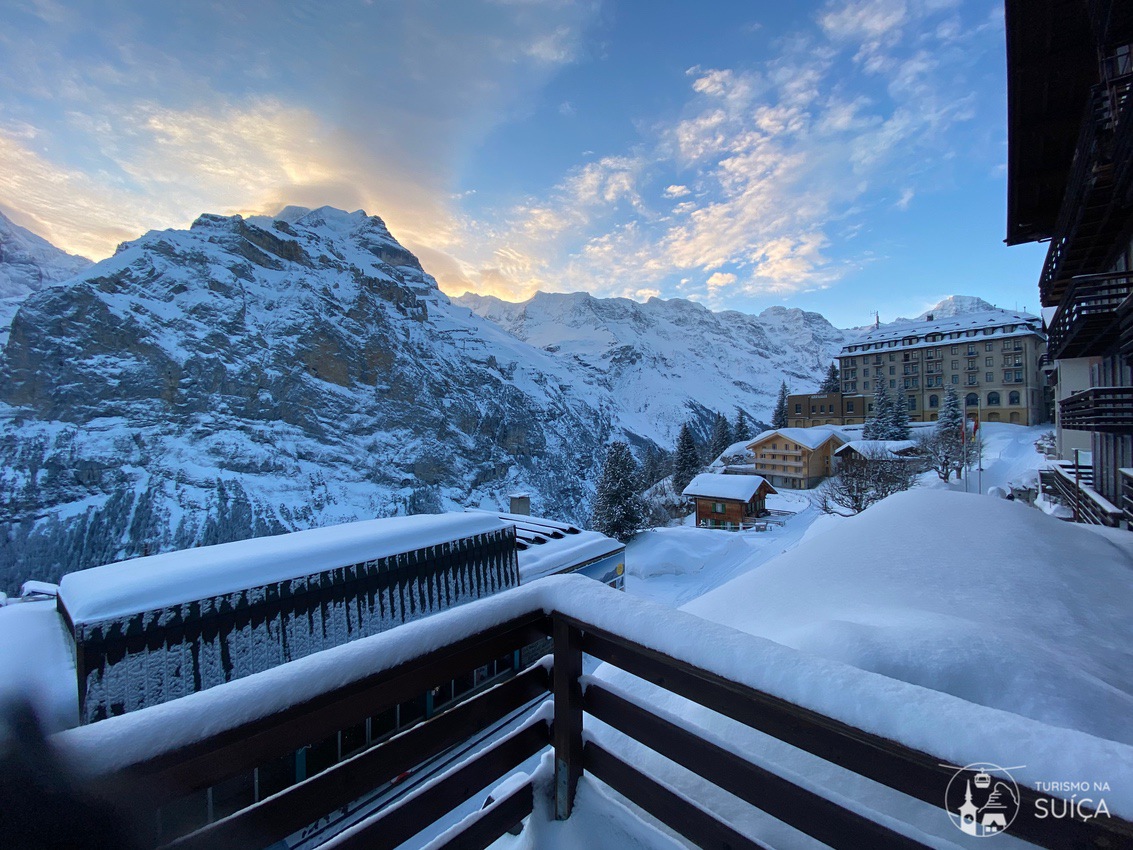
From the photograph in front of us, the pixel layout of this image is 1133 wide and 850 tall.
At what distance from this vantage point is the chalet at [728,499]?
1341 inches

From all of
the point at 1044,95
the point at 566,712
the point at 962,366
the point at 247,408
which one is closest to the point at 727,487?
the point at 1044,95

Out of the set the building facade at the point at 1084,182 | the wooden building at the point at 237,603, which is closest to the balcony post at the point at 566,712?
the wooden building at the point at 237,603

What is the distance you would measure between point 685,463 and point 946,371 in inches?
1485

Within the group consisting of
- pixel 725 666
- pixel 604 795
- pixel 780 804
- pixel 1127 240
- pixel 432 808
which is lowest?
pixel 604 795

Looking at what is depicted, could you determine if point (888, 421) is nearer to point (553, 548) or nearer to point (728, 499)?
point (728, 499)

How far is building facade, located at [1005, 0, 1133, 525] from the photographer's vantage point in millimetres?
6629

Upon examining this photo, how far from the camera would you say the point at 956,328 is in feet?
190

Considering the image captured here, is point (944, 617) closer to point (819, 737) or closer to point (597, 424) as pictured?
point (819, 737)

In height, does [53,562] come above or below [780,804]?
below

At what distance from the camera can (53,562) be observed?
44.0m

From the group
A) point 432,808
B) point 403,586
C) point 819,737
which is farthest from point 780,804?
point 403,586

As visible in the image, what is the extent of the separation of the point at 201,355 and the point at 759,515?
78724mm

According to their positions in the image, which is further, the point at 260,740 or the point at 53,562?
the point at 53,562

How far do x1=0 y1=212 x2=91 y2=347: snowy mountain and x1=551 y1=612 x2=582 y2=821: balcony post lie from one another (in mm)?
158848
